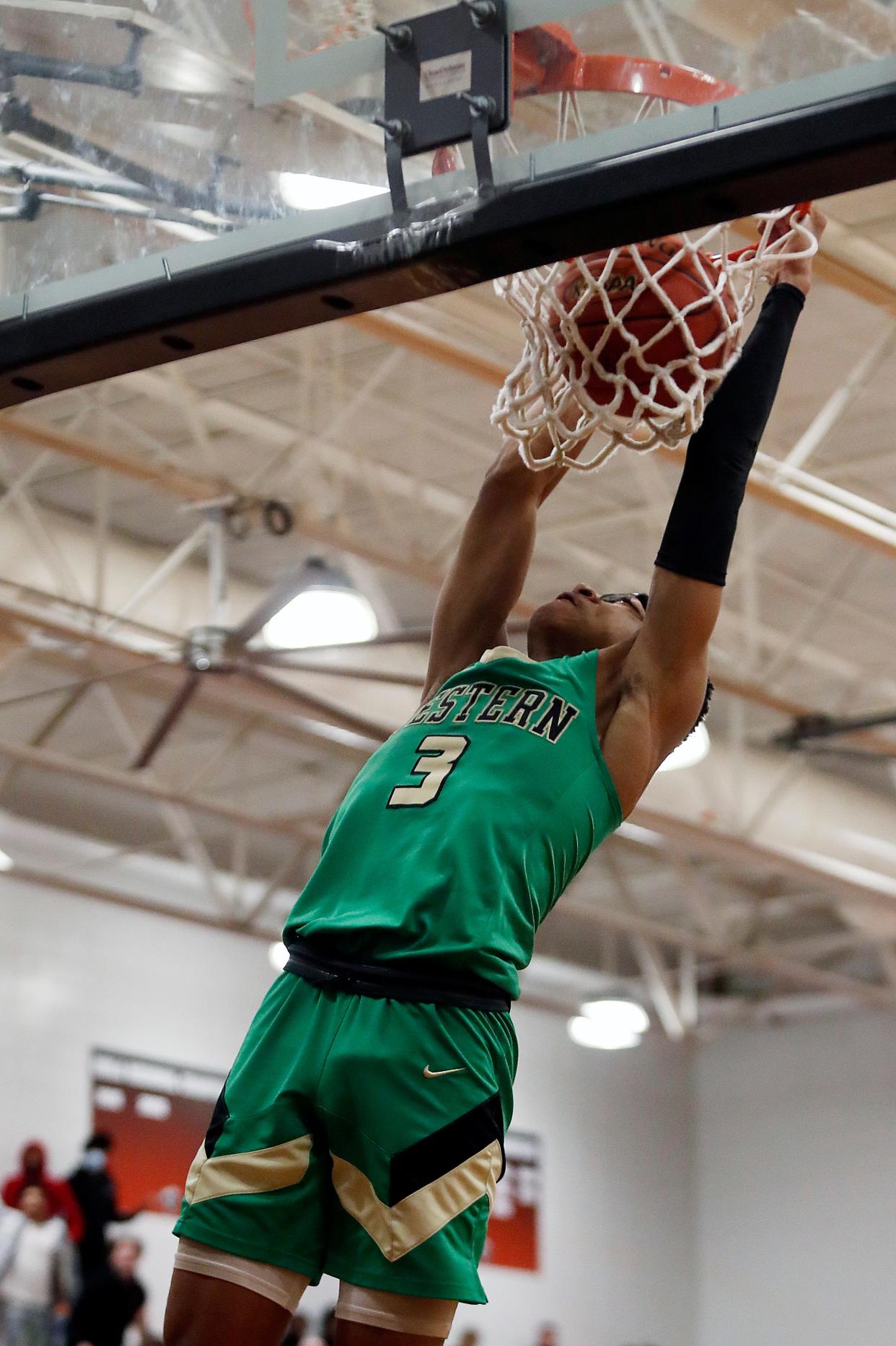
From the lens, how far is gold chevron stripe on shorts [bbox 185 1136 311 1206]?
2635 mm

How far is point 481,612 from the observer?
3352 millimetres

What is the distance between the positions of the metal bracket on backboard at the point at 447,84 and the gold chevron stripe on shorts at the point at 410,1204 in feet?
4.47

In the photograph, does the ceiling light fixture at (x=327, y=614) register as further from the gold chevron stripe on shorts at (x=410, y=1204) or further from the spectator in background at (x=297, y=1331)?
the gold chevron stripe on shorts at (x=410, y=1204)

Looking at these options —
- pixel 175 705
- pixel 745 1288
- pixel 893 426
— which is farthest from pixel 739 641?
pixel 745 1288

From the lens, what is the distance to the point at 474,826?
276 cm

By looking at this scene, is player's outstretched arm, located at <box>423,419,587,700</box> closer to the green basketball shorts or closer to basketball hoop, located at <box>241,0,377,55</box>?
the green basketball shorts

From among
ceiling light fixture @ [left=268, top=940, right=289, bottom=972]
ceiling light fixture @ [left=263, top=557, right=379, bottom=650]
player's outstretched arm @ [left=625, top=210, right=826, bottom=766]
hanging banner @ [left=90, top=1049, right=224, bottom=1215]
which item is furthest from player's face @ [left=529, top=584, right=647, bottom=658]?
hanging banner @ [left=90, top=1049, right=224, bottom=1215]

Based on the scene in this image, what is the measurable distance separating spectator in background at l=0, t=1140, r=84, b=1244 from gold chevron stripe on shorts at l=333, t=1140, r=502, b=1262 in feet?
26.7

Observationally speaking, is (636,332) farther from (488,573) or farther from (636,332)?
(488,573)

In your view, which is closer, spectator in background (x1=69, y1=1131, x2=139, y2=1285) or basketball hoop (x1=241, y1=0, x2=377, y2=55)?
basketball hoop (x1=241, y1=0, x2=377, y2=55)

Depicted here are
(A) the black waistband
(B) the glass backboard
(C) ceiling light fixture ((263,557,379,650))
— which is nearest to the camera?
(B) the glass backboard

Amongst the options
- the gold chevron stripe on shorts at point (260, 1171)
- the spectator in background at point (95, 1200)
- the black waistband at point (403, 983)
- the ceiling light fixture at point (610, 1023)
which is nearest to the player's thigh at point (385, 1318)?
the gold chevron stripe on shorts at point (260, 1171)

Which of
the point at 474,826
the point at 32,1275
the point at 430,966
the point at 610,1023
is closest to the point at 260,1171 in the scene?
the point at 430,966

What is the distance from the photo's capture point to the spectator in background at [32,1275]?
32.9ft
